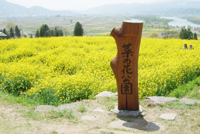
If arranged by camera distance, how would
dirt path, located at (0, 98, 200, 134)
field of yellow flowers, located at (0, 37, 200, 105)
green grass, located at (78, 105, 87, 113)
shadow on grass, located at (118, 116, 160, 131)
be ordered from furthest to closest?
field of yellow flowers, located at (0, 37, 200, 105) → green grass, located at (78, 105, 87, 113) → shadow on grass, located at (118, 116, 160, 131) → dirt path, located at (0, 98, 200, 134)

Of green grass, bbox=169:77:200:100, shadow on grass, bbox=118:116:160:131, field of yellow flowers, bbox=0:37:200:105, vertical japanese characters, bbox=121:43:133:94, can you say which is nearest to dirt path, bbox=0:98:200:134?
shadow on grass, bbox=118:116:160:131

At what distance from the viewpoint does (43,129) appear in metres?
3.41

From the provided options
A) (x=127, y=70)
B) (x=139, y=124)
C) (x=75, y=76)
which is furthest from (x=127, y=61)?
(x=75, y=76)

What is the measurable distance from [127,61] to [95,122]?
1.37 meters

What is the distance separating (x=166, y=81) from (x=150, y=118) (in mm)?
3019

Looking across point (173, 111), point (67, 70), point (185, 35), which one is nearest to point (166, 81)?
point (173, 111)

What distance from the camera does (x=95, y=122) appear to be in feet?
12.6

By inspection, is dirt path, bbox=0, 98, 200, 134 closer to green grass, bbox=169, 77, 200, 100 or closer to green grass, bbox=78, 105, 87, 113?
green grass, bbox=78, 105, 87, 113

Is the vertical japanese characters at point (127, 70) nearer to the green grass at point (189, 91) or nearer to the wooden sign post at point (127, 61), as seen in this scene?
the wooden sign post at point (127, 61)

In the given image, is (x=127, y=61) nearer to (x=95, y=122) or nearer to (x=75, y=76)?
(x=95, y=122)

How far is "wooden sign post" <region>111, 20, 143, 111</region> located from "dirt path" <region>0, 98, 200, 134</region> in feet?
1.33

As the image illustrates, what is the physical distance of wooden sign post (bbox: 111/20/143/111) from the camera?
153 inches

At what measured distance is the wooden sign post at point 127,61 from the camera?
390cm

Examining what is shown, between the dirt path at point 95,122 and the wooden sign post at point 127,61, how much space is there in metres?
0.40
